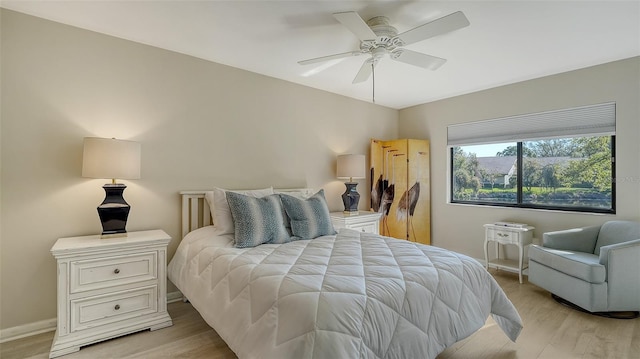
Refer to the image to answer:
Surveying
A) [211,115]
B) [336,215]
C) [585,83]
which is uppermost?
[585,83]

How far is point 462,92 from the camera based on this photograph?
13.8 feet

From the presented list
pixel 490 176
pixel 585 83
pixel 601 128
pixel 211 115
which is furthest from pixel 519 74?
pixel 211 115

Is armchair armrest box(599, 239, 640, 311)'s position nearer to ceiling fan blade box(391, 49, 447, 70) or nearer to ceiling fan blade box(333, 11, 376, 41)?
ceiling fan blade box(391, 49, 447, 70)

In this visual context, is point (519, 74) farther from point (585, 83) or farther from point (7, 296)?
point (7, 296)

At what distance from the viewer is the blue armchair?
2514mm

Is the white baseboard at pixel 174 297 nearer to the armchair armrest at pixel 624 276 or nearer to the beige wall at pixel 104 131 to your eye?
the beige wall at pixel 104 131

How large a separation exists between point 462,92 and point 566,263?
2.49 meters

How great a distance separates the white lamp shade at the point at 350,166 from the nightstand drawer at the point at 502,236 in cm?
176

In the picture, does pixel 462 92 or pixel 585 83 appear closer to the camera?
pixel 585 83

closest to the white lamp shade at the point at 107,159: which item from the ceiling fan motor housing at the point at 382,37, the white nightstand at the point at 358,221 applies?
the ceiling fan motor housing at the point at 382,37

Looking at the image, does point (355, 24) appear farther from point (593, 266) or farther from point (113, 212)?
point (593, 266)

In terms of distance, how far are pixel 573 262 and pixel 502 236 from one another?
93cm

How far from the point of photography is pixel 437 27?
1.97 m

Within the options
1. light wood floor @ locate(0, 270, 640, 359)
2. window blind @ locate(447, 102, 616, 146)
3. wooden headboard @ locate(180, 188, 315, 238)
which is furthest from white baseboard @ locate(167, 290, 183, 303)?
window blind @ locate(447, 102, 616, 146)
